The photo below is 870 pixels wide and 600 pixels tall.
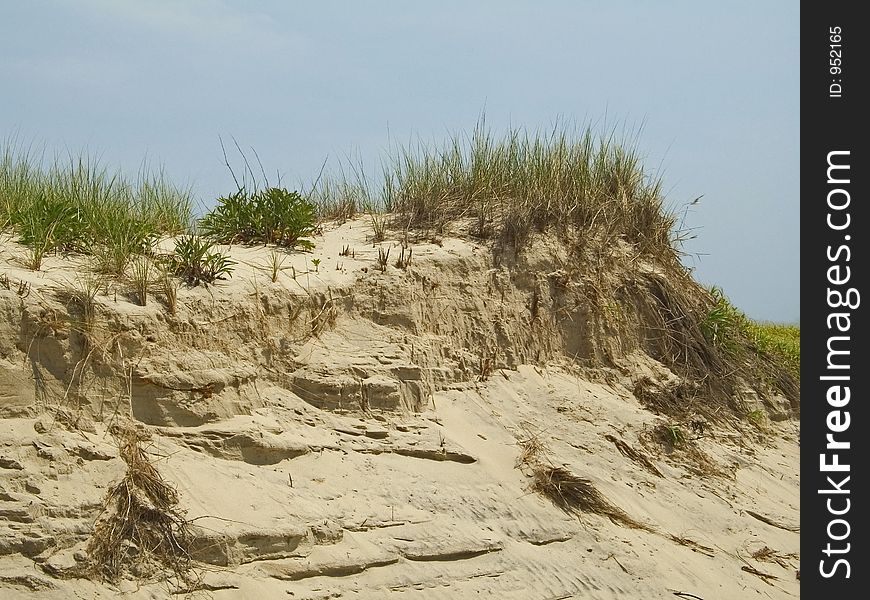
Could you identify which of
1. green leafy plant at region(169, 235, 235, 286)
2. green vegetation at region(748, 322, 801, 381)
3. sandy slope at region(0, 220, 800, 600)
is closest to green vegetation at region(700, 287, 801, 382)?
green vegetation at region(748, 322, 801, 381)

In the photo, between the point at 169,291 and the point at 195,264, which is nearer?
the point at 169,291

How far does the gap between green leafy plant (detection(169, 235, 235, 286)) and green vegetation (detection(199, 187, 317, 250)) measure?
1.06m

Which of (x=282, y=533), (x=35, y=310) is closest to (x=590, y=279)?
(x=282, y=533)

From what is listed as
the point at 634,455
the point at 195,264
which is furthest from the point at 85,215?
the point at 634,455

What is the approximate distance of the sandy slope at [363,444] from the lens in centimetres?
524

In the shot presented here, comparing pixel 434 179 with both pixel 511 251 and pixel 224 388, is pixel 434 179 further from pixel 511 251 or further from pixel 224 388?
pixel 224 388

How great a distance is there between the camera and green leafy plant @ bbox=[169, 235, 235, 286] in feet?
21.1

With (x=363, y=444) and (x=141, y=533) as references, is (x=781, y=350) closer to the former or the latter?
(x=363, y=444)

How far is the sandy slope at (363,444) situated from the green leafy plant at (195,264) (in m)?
0.12

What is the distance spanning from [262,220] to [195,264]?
1.29 m

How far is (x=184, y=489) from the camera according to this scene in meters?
5.36

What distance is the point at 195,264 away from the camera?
647cm

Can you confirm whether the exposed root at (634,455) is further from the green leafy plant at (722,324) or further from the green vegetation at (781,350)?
the green vegetation at (781,350)

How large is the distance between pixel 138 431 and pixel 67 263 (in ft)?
4.35
